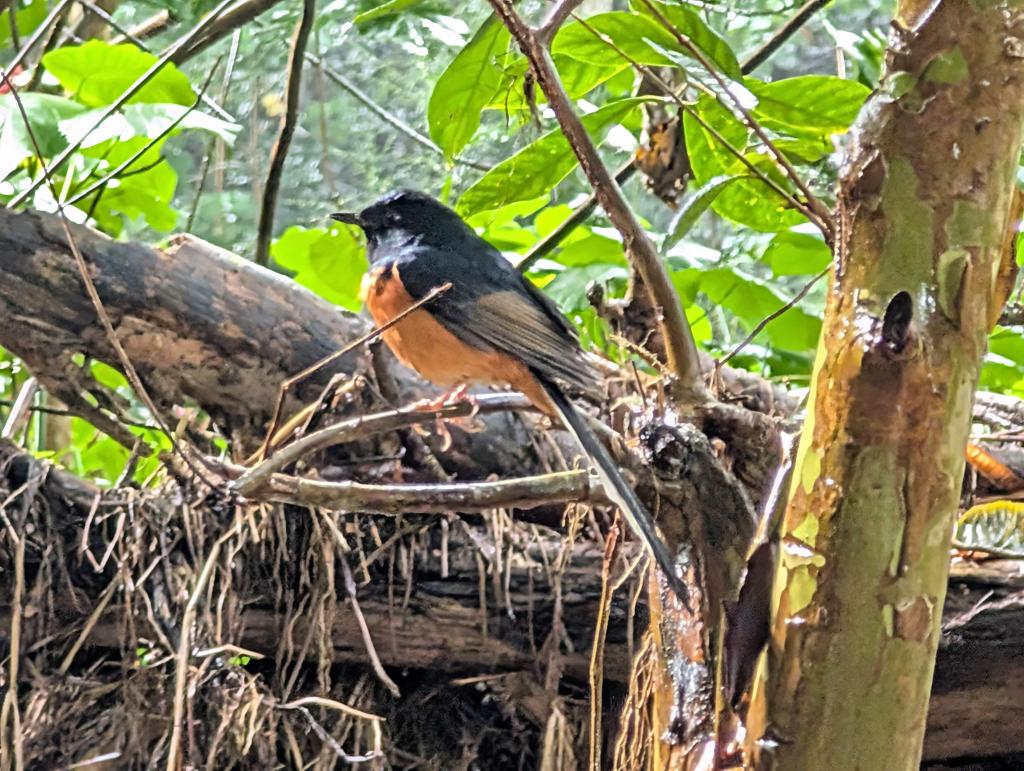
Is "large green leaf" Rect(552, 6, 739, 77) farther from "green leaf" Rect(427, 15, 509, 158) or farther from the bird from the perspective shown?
the bird

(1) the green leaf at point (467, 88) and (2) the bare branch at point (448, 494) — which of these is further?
(1) the green leaf at point (467, 88)

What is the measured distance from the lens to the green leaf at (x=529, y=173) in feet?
4.96

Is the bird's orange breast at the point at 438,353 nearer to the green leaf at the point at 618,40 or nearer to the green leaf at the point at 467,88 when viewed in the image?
the green leaf at the point at 467,88

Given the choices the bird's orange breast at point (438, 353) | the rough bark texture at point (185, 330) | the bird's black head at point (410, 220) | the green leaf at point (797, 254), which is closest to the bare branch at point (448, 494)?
the bird's orange breast at point (438, 353)

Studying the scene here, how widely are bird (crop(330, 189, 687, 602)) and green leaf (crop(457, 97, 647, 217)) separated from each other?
0.46 feet

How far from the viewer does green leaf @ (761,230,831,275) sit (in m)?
2.30

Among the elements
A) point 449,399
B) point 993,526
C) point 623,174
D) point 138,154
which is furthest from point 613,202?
point 623,174

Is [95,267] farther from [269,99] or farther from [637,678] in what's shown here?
[269,99]

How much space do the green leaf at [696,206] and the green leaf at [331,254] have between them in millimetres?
1080

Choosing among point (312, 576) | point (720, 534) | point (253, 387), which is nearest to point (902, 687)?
point (720, 534)

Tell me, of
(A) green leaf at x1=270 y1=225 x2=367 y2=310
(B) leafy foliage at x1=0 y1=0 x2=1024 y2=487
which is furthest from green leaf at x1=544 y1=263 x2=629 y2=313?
(A) green leaf at x1=270 y1=225 x2=367 y2=310

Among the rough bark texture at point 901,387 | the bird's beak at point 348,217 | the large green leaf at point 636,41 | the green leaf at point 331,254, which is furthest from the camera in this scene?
the green leaf at point 331,254

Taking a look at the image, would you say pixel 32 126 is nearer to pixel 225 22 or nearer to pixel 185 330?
pixel 185 330

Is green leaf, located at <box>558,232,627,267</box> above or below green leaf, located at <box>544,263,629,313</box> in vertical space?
above
